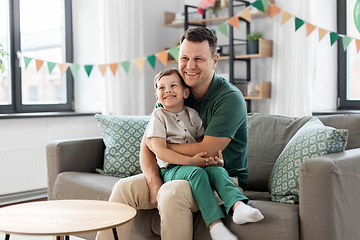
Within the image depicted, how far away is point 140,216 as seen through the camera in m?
1.93

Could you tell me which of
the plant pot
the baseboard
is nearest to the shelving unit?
the plant pot

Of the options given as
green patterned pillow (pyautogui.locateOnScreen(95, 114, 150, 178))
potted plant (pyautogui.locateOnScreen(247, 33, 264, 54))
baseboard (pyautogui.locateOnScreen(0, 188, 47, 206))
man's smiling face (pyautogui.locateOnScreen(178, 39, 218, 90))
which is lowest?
baseboard (pyautogui.locateOnScreen(0, 188, 47, 206))

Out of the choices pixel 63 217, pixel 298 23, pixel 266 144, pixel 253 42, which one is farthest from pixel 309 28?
pixel 63 217

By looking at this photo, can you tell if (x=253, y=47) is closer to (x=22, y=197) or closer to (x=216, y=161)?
(x=216, y=161)

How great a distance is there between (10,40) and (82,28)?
2.44ft

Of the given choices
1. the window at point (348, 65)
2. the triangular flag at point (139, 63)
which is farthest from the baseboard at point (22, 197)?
the window at point (348, 65)

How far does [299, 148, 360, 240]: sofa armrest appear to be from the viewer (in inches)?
58.7

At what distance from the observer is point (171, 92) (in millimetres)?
1866

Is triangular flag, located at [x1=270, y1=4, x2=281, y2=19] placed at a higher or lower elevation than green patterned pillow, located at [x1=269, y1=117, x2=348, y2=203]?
higher

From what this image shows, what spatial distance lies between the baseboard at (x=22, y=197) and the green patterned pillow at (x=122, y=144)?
1257 millimetres

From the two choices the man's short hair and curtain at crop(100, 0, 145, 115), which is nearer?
the man's short hair

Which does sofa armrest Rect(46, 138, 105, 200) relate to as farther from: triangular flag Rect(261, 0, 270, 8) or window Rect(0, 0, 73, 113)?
triangular flag Rect(261, 0, 270, 8)

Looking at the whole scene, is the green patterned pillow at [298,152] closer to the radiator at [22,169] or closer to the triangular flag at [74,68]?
the radiator at [22,169]

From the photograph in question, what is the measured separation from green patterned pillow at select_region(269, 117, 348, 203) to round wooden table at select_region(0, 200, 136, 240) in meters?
0.66
